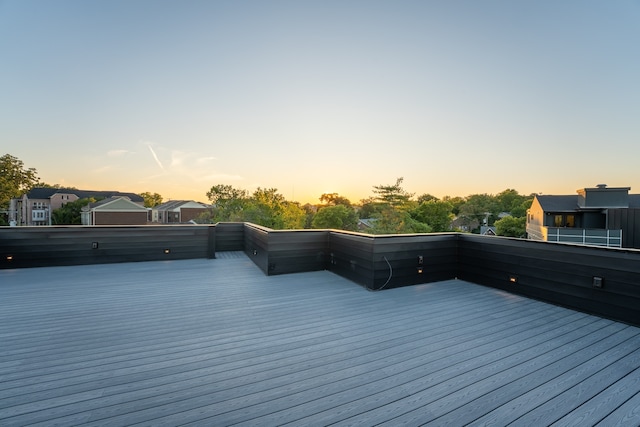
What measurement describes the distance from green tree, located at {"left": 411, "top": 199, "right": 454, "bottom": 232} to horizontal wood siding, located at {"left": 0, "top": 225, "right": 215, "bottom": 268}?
103 feet

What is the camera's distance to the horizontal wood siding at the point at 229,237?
6961 mm

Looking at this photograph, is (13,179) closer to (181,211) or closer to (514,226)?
(181,211)

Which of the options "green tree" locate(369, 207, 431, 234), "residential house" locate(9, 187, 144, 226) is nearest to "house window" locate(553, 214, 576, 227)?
"green tree" locate(369, 207, 431, 234)

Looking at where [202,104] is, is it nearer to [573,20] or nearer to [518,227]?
[573,20]

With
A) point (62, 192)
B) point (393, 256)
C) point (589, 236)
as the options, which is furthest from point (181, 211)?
point (589, 236)

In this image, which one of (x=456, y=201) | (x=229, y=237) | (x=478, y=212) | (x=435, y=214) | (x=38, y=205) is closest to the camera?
(x=229, y=237)

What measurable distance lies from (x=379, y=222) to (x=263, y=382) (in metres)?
20.6

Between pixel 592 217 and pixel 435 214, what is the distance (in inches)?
785

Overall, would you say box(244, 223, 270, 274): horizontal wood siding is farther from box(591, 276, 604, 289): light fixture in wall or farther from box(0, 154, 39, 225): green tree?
box(0, 154, 39, 225): green tree

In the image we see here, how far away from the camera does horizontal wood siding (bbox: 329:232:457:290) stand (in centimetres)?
368

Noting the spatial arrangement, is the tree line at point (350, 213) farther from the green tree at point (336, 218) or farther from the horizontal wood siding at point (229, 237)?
the horizontal wood siding at point (229, 237)

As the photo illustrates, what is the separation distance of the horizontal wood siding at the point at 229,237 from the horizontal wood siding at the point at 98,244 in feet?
2.97

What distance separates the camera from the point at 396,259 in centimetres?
378

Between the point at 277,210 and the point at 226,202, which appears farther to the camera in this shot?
the point at 277,210
